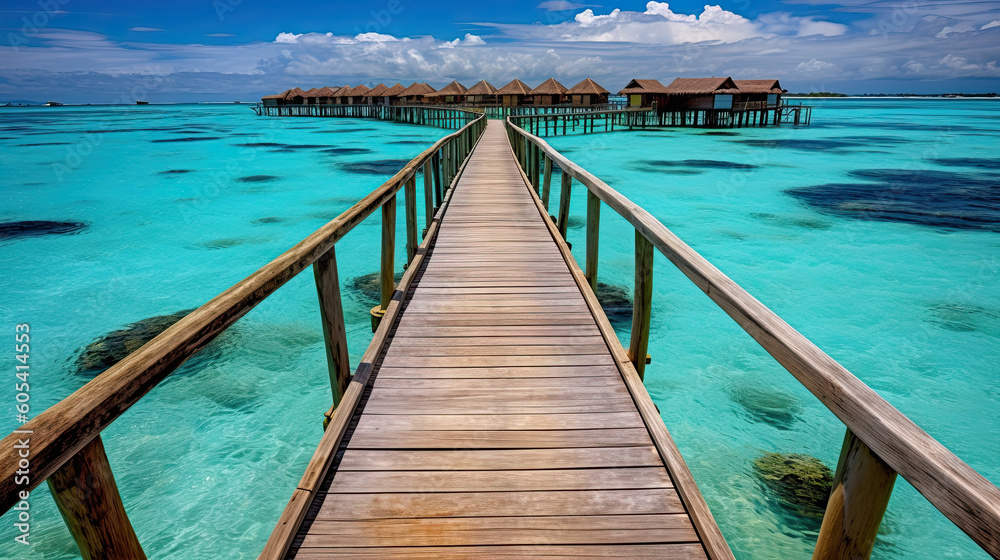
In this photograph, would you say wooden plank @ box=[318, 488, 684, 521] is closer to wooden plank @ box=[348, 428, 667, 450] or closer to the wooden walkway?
the wooden walkway

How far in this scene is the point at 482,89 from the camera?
48250 mm

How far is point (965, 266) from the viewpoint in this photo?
403 inches

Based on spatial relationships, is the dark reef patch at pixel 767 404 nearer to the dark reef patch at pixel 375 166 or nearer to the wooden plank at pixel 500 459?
the wooden plank at pixel 500 459

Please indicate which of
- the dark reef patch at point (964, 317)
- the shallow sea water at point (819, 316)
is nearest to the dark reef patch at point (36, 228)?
the shallow sea water at point (819, 316)

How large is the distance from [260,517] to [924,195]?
19.5 meters

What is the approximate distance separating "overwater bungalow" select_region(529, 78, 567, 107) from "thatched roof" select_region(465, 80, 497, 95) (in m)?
3.83

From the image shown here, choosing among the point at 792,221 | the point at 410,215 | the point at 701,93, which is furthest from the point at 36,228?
the point at 701,93

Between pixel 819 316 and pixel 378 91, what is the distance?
193ft

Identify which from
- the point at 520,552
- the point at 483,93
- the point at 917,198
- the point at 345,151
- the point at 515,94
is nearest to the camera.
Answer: the point at 520,552

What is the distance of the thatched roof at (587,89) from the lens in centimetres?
4428

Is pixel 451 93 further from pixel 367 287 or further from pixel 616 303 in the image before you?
pixel 616 303

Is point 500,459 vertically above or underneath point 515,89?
underneath

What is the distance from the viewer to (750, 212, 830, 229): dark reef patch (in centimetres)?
1330

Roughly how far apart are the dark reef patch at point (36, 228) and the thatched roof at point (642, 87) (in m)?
38.8
